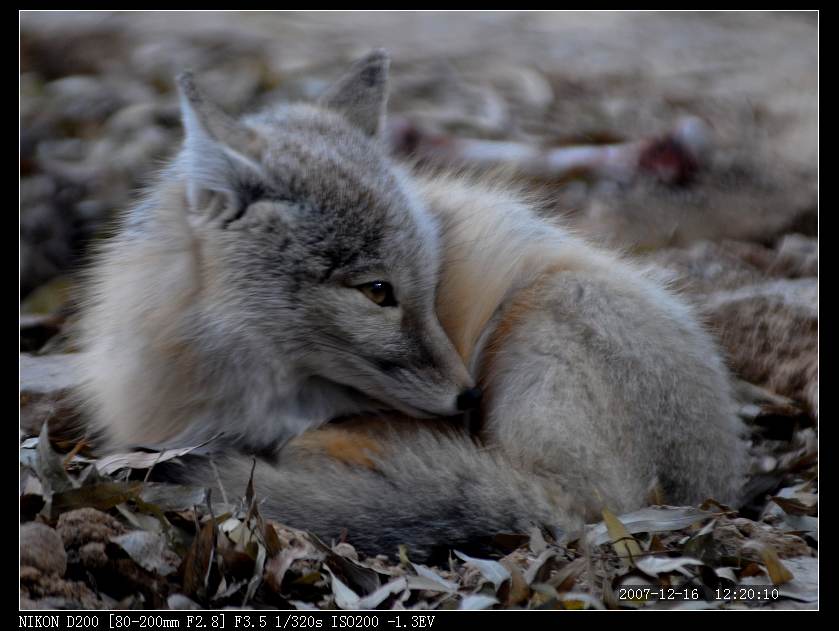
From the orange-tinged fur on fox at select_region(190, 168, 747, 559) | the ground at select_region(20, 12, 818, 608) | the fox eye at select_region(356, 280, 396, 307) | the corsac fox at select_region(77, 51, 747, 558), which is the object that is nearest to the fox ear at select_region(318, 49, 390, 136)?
the corsac fox at select_region(77, 51, 747, 558)

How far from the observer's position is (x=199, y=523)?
320 cm

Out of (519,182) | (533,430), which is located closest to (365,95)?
(519,182)

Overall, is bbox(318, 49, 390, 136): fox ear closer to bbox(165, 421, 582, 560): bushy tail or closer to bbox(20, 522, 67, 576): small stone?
bbox(165, 421, 582, 560): bushy tail

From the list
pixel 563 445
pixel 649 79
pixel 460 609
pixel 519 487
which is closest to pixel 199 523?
pixel 460 609

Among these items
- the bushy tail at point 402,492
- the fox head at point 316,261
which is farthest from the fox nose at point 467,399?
the bushy tail at point 402,492

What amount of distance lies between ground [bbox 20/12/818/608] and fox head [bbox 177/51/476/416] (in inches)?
26.0

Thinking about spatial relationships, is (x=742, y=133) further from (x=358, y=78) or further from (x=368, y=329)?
(x=368, y=329)

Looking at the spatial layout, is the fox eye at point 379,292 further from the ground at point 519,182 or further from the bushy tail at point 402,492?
the ground at point 519,182

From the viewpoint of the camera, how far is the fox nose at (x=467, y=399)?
3555mm

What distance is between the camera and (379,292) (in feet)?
11.4

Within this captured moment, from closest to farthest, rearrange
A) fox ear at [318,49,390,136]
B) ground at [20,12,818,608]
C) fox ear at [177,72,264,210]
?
ground at [20,12,818,608]
fox ear at [177,72,264,210]
fox ear at [318,49,390,136]

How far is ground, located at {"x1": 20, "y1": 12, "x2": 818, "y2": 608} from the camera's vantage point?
307cm

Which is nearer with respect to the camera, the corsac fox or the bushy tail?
the bushy tail

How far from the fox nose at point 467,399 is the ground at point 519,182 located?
56cm
